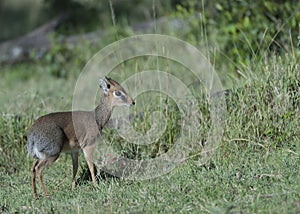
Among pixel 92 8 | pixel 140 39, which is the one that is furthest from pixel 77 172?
pixel 92 8

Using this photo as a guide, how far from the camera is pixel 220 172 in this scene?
456 centimetres

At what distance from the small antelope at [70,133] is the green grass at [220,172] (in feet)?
0.78

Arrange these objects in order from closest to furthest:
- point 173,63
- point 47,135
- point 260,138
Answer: point 47,135 < point 260,138 < point 173,63

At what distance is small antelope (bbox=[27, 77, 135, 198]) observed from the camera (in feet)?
15.7

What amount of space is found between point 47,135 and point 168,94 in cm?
153

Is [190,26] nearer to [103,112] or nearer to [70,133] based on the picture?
[103,112]

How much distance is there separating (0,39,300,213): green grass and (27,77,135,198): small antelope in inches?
9.4

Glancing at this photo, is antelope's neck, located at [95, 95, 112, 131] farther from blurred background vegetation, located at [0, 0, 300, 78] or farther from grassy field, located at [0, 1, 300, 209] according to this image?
blurred background vegetation, located at [0, 0, 300, 78]

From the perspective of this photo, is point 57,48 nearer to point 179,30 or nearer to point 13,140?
point 179,30

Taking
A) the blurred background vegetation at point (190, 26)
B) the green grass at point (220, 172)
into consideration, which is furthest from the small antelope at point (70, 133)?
the blurred background vegetation at point (190, 26)

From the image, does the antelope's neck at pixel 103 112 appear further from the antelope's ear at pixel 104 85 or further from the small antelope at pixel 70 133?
the antelope's ear at pixel 104 85

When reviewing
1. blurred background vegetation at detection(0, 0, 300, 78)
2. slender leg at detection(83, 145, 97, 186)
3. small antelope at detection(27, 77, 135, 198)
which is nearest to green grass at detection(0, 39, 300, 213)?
slender leg at detection(83, 145, 97, 186)

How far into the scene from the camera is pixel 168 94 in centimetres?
595

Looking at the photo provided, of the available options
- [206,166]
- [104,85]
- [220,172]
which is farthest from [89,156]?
[220,172]
